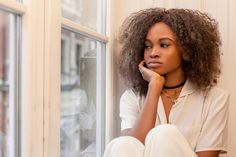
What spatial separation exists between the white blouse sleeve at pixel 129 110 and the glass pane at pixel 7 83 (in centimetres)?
54

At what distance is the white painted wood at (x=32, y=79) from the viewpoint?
3.00 ft

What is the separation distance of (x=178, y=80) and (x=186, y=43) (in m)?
0.16

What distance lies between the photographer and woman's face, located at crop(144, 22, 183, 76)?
1.33 m

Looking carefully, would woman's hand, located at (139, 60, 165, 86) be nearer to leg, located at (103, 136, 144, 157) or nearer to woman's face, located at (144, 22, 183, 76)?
woman's face, located at (144, 22, 183, 76)

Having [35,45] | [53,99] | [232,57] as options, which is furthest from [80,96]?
[232,57]

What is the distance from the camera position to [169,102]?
55.1 inches

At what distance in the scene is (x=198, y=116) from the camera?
1.36 m

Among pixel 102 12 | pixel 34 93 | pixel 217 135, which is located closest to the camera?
pixel 34 93

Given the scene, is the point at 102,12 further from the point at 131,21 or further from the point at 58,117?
the point at 58,117

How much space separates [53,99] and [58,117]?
0.23 feet

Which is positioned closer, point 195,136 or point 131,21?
point 195,136

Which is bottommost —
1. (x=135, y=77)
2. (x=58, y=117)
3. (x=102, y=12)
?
(x=58, y=117)

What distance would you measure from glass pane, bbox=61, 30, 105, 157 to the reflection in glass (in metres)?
0.25

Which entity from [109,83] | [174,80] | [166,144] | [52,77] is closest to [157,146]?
[166,144]
